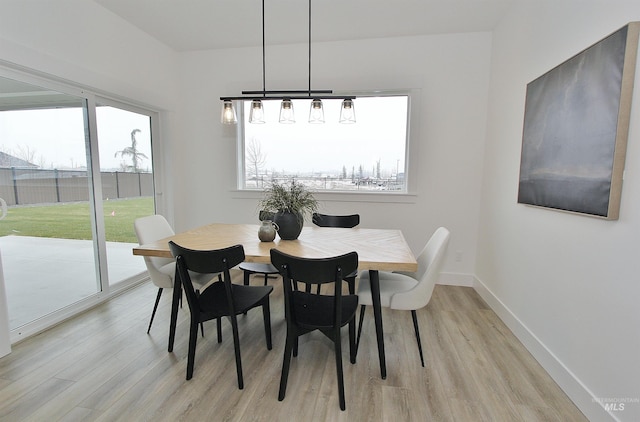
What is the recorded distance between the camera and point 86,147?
2660 mm

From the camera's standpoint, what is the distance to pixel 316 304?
1790 millimetres

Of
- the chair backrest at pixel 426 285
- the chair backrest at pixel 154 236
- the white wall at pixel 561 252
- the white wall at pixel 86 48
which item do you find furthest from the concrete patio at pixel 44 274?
the white wall at pixel 561 252

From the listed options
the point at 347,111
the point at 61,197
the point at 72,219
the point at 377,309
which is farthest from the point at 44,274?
the point at 347,111

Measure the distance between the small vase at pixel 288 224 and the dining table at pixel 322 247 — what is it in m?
0.05

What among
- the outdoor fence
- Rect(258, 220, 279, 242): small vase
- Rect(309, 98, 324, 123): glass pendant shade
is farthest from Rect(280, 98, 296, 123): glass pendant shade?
the outdoor fence

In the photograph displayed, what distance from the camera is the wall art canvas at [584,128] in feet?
4.51

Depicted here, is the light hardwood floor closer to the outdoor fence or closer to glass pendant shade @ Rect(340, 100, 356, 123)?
the outdoor fence

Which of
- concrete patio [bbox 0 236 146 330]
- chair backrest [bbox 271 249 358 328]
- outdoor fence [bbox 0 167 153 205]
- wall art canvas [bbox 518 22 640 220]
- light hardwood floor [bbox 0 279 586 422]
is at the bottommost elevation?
light hardwood floor [bbox 0 279 586 422]

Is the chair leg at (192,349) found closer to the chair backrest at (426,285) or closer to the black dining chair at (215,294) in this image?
the black dining chair at (215,294)

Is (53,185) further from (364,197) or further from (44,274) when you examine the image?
(364,197)

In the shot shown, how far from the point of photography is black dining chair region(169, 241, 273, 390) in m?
1.58

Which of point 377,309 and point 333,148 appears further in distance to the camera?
point 333,148

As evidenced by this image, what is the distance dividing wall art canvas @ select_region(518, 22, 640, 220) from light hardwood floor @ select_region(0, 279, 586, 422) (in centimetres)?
112

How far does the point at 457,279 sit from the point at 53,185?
13.6 ft
